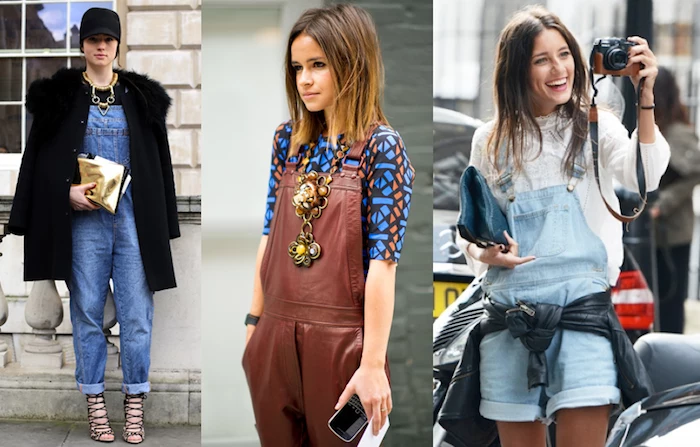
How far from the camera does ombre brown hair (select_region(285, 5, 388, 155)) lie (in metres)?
2.79

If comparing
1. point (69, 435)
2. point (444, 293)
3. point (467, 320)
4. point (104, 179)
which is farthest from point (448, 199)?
point (69, 435)

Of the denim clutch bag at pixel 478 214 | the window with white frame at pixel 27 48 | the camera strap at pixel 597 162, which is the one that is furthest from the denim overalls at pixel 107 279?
the camera strap at pixel 597 162

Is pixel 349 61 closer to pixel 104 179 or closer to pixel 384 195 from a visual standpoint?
pixel 384 195

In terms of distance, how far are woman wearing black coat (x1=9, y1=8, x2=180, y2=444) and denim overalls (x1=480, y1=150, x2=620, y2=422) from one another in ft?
5.14

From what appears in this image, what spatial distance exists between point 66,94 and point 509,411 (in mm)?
2267

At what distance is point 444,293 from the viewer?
3631 millimetres

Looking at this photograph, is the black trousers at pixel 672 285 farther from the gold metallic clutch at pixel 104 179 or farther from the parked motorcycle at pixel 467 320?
the gold metallic clutch at pixel 104 179

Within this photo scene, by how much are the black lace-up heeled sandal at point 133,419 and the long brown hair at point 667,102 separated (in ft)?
8.31

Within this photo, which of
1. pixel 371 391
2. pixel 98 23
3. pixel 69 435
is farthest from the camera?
pixel 69 435

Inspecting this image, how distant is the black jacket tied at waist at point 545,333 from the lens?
3.33 meters

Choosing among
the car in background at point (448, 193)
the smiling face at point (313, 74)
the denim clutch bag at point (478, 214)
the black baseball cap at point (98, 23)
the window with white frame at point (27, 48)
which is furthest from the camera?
the window with white frame at point (27, 48)

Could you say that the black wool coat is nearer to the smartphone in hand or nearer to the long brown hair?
the smartphone in hand

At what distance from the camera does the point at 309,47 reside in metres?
2.81

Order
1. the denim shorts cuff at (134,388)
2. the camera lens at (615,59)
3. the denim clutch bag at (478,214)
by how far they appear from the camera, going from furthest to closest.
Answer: the denim shorts cuff at (134,388) < the denim clutch bag at (478,214) < the camera lens at (615,59)
